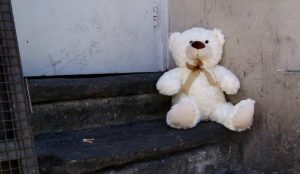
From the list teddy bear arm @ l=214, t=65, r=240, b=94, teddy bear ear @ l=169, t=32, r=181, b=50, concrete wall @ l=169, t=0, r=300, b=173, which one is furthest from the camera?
teddy bear ear @ l=169, t=32, r=181, b=50

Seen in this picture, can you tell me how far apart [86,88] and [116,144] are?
1.35 feet

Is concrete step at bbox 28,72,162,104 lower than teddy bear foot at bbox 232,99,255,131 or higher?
higher

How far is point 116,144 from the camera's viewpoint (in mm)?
1765

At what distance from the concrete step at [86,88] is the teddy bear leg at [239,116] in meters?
0.46

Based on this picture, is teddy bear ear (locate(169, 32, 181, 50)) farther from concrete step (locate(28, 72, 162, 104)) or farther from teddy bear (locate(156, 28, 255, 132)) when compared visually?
concrete step (locate(28, 72, 162, 104))

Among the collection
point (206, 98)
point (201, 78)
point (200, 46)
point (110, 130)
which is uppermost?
point (200, 46)

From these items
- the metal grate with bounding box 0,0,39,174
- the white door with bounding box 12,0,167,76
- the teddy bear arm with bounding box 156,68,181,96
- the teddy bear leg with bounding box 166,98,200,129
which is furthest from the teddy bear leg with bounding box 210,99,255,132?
the metal grate with bounding box 0,0,39,174

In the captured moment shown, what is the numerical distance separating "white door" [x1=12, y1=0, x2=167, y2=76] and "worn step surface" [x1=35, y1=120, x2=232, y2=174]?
570 mm

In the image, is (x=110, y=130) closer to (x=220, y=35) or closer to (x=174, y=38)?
A: (x=174, y=38)

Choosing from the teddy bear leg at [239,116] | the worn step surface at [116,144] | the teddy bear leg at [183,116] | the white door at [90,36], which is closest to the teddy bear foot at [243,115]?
the teddy bear leg at [239,116]

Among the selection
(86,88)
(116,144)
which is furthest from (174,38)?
(116,144)

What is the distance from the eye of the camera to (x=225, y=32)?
222 cm

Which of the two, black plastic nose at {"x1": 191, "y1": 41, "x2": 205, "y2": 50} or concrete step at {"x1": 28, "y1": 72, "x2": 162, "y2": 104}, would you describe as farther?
black plastic nose at {"x1": 191, "y1": 41, "x2": 205, "y2": 50}

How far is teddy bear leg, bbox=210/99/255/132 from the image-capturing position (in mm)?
2004
